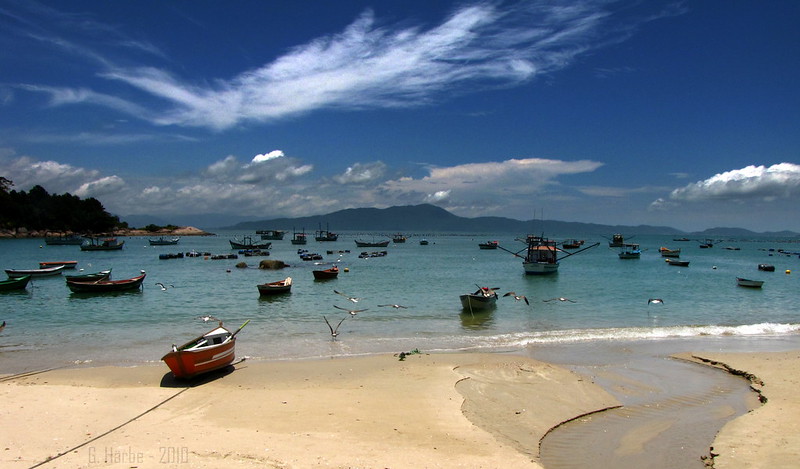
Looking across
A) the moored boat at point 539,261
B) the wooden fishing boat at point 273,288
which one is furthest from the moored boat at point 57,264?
the moored boat at point 539,261

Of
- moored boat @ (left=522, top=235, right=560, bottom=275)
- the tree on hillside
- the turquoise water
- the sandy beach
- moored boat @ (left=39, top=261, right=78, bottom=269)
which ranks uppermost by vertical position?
the tree on hillside

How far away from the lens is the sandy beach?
28.0 ft

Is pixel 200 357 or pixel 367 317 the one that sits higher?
pixel 200 357

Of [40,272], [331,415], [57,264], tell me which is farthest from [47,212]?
[331,415]

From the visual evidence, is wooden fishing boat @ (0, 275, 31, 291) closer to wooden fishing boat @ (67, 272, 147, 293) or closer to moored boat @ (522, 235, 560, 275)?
wooden fishing boat @ (67, 272, 147, 293)

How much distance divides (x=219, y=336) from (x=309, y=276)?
32.8 meters

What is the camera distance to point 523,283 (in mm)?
43781

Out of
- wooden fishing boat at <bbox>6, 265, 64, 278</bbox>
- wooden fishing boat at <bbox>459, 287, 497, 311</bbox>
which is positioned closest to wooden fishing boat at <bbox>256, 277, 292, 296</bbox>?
wooden fishing boat at <bbox>459, 287, 497, 311</bbox>

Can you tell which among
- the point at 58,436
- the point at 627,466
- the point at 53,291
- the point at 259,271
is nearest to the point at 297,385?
the point at 58,436

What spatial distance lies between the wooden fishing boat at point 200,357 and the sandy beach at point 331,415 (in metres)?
0.39

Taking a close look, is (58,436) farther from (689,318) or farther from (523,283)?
(523,283)

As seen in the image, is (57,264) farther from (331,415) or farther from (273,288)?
(331,415)

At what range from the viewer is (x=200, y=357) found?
13711 mm

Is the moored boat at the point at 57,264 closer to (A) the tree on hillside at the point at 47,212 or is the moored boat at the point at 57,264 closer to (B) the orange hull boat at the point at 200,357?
(B) the orange hull boat at the point at 200,357
